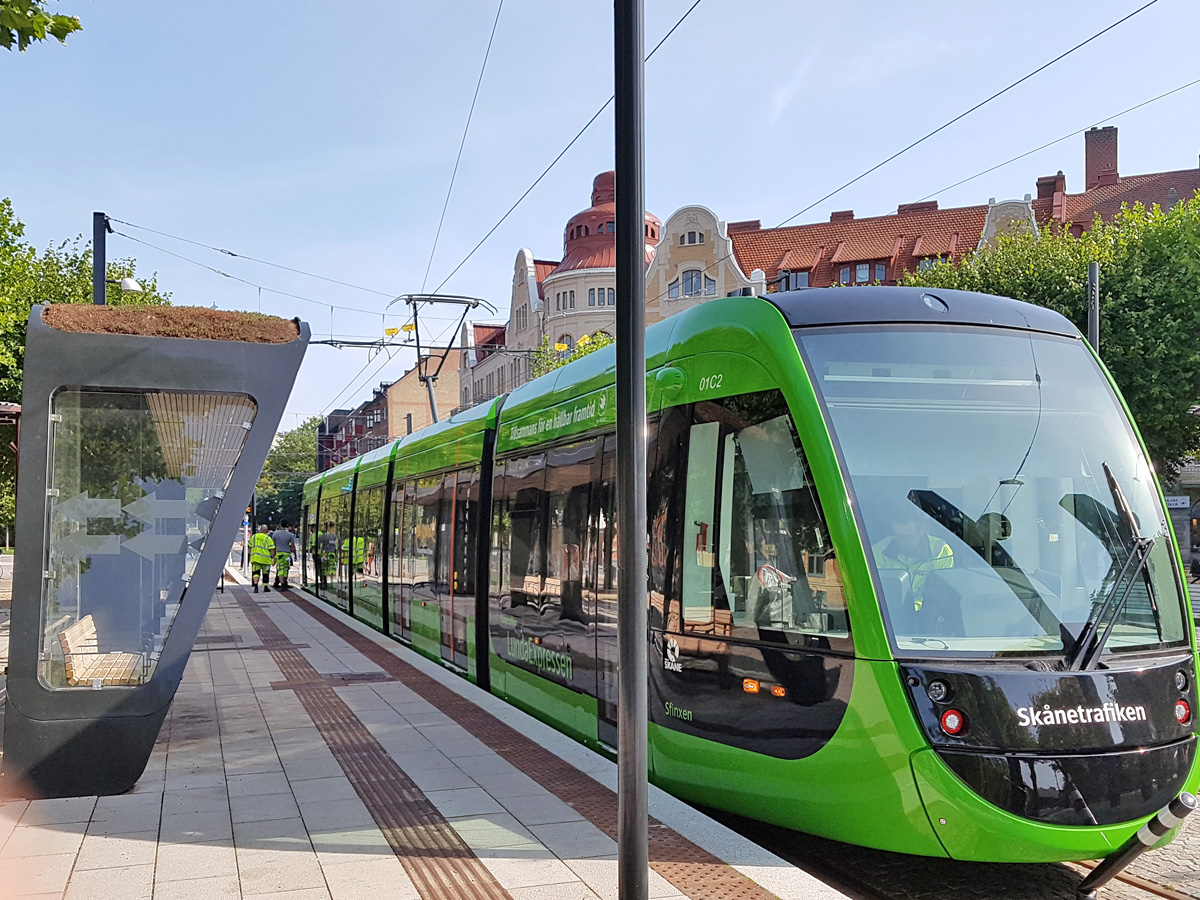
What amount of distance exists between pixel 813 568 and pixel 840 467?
0.52 m

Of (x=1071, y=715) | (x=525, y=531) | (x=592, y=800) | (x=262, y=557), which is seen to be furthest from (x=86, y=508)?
(x=262, y=557)

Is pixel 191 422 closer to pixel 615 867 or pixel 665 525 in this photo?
pixel 665 525

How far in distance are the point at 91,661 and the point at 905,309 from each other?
5.20 meters

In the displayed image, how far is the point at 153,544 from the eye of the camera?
7.32m

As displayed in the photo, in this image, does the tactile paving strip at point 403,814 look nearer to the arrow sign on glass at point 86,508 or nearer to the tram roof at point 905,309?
the arrow sign on glass at point 86,508

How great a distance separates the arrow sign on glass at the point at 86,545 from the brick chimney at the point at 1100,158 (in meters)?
56.0

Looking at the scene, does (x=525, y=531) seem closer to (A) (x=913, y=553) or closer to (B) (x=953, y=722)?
(A) (x=913, y=553)

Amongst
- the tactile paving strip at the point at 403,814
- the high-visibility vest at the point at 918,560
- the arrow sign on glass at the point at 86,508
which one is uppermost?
the arrow sign on glass at the point at 86,508

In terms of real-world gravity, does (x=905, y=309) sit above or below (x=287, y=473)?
below

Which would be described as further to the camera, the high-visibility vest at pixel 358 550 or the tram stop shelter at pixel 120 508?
the high-visibility vest at pixel 358 550

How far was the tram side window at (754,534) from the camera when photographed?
576 cm

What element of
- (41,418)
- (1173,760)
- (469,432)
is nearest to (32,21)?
(41,418)

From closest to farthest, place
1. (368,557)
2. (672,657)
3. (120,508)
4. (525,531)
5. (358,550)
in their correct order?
(672,657) < (120,508) < (525,531) < (368,557) < (358,550)

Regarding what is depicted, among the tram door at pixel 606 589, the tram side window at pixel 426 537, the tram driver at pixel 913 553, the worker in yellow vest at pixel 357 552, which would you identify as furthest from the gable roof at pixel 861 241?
the tram driver at pixel 913 553
